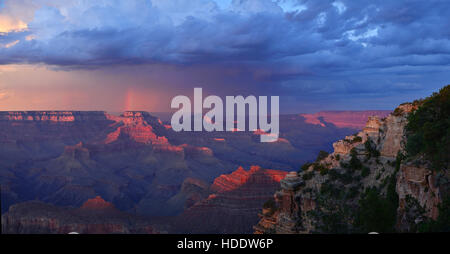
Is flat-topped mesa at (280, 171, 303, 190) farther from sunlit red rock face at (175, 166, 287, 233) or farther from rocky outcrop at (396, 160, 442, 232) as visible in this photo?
sunlit red rock face at (175, 166, 287, 233)

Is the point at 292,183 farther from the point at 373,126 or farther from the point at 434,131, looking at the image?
the point at 434,131

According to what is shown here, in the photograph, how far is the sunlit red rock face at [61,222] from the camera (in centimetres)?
7781

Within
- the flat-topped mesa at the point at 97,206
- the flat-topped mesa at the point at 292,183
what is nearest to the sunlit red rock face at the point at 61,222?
the flat-topped mesa at the point at 97,206

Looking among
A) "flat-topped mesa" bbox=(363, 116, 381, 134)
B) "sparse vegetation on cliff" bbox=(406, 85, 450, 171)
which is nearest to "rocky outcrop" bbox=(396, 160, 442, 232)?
"sparse vegetation on cliff" bbox=(406, 85, 450, 171)

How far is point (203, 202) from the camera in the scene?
103500 mm

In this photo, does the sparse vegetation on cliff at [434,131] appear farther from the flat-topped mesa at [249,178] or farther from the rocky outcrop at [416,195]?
the flat-topped mesa at [249,178]

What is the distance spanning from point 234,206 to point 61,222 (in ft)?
128

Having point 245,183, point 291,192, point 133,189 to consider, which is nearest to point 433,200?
point 291,192

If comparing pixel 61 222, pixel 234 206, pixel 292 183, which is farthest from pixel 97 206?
pixel 292 183

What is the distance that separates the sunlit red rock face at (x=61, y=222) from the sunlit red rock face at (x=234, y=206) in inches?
395

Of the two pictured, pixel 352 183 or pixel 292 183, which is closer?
pixel 352 183

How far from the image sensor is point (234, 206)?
324 ft
